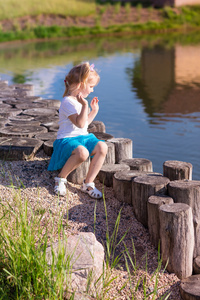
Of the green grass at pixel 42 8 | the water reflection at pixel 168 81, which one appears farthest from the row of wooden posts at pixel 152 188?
the green grass at pixel 42 8

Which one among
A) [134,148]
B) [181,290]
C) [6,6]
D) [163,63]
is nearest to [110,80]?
[163,63]

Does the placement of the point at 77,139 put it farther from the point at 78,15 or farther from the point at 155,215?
the point at 78,15

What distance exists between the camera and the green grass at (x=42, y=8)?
23.6m

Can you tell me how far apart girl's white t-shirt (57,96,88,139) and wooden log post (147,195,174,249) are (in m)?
0.95

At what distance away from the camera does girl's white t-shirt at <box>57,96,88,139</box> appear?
145 inches

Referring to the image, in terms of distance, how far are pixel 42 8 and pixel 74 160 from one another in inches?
899

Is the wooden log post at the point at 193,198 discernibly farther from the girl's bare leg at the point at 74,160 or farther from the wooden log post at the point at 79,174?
the wooden log post at the point at 79,174

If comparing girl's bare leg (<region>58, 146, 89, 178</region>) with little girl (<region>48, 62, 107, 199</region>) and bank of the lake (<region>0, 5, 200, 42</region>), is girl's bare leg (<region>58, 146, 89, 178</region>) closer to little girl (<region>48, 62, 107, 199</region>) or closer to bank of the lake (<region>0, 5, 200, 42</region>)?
little girl (<region>48, 62, 107, 199</region>)

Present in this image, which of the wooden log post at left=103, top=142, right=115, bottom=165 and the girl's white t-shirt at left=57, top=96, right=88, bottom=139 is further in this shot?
the wooden log post at left=103, top=142, right=115, bottom=165

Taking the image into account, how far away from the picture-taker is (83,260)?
2.63 m

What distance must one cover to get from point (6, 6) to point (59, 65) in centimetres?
1284

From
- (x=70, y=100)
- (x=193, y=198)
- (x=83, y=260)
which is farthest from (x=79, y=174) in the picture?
(x=83, y=260)

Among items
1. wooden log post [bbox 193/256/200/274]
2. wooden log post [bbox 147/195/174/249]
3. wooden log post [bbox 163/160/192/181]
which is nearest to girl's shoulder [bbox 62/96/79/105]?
wooden log post [bbox 163/160/192/181]

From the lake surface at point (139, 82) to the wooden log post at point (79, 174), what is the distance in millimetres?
874
